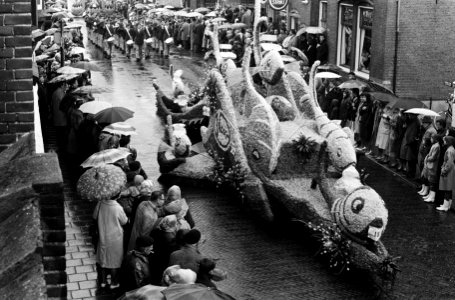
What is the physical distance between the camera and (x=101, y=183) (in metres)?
9.95

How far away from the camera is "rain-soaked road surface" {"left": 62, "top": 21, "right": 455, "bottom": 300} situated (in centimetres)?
1114

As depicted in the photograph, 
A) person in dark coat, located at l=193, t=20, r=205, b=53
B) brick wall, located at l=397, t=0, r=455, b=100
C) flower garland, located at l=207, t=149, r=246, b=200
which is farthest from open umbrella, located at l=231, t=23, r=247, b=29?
flower garland, located at l=207, t=149, r=246, b=200

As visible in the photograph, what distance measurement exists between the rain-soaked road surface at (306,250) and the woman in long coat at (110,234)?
1.61 m

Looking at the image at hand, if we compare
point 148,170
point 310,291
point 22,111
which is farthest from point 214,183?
point 22,111

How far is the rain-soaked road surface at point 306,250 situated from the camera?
36.6 feet

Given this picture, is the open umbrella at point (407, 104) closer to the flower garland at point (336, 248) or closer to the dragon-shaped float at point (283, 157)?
the dragon-shaped float at point (283, 157)

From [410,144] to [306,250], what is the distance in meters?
5.45

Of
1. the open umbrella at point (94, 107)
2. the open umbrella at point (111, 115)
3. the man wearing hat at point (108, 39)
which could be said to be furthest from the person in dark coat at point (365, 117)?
the man wearing hat at point (108, 39)

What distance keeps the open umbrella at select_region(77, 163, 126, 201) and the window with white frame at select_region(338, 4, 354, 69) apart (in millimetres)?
19461

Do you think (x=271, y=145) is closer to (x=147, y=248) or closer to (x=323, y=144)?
(x=323, y=144)

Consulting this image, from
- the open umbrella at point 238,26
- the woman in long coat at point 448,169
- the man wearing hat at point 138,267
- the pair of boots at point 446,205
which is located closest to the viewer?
the man wearing hat at point 138,267

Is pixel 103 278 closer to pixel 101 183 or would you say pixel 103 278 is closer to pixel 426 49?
pixel 101 183

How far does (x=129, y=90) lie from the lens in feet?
92.6

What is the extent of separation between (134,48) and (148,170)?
927 inches
